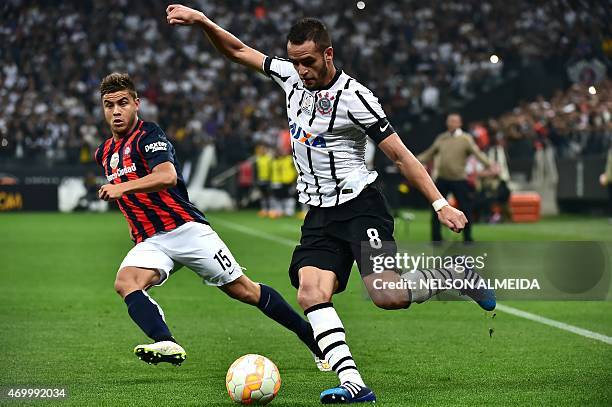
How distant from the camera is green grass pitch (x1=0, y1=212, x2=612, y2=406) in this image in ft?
22.1

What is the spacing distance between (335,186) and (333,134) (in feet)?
1.00

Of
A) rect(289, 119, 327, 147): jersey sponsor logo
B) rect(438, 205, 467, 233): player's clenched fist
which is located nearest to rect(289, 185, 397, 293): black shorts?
rect(289, 119, 327, 147): jersey sponsor logo

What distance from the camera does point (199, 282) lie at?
566 inches

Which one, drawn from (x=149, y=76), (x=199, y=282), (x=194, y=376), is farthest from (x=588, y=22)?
→ (x=194, y=376)

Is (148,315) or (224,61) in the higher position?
(224,61)

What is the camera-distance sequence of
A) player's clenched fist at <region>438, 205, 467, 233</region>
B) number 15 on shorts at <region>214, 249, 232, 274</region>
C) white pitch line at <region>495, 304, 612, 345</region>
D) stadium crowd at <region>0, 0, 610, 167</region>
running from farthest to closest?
stadium crowd at <region>0, 0, 610, 167</region> → white pitch line at <region>495, 304, 612, 345</region> → number 15 on shorts at <region>214, 249, 232, 274</region> → player's clenched fist at <region>438, 205, 467, 233</region>

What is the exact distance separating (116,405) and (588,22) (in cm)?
2843

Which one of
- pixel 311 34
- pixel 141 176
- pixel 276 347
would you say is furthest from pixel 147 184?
pixel 276 347

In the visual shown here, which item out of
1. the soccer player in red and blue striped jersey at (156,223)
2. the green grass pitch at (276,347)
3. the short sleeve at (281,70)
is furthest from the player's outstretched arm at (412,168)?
the soccer player in red and blue striped jersey at (156,223)

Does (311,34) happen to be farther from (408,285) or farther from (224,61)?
(224,61)

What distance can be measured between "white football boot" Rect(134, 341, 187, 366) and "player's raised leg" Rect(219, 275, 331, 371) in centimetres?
117

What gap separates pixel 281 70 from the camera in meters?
7.02

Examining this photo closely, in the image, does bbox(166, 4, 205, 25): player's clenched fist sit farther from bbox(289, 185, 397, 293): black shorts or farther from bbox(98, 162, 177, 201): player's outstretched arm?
bbox(289, 185, 397, 293): black shorts

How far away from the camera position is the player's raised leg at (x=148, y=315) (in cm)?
652
